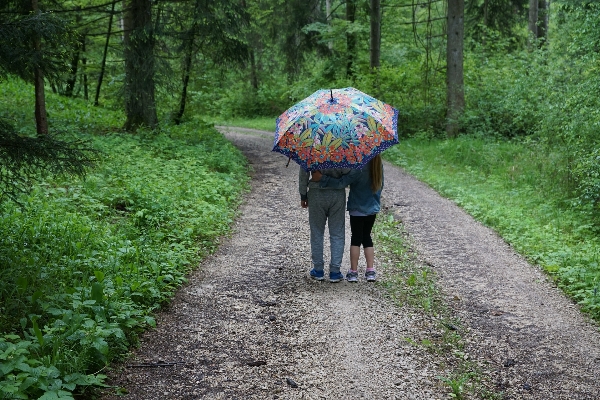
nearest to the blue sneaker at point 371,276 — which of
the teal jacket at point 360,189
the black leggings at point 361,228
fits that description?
the black leggings at point 361,228

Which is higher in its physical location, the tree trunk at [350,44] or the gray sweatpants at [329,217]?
the tree trunk at [350,44]

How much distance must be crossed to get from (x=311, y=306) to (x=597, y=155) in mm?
5894

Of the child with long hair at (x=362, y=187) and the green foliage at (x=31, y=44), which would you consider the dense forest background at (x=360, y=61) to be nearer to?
the green foliage at (x=31, y=44)

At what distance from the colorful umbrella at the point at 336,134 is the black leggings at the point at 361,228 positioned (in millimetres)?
882

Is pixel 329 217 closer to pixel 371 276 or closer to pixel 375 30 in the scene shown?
pixel 371 276

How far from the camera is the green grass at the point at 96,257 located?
401cm

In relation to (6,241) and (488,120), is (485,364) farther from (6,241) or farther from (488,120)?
(488,120)

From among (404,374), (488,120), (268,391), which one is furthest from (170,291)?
(488,120)

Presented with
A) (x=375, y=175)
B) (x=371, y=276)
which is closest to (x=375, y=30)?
(x=375, y=175)

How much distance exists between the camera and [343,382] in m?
4.21

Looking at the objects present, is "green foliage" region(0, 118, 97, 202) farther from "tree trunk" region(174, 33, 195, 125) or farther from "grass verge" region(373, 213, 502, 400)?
"tree trunk" region(174, 33, 195, 125)

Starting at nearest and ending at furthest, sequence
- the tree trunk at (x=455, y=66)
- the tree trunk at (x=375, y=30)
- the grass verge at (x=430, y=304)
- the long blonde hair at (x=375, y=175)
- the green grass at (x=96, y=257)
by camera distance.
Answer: the green grass at (x=96, y=257)
the grass verge at (x=430, y=304)
the long blonde hair at (x=375, y=175)
the tree trunk at (x=455, y=66)
the tree trunk at (x=375, y=30)

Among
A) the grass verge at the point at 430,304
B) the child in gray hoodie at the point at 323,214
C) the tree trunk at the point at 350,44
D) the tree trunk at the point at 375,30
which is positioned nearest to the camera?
the grass verge at the point at 430,304

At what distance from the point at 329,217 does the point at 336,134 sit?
1.12 m
